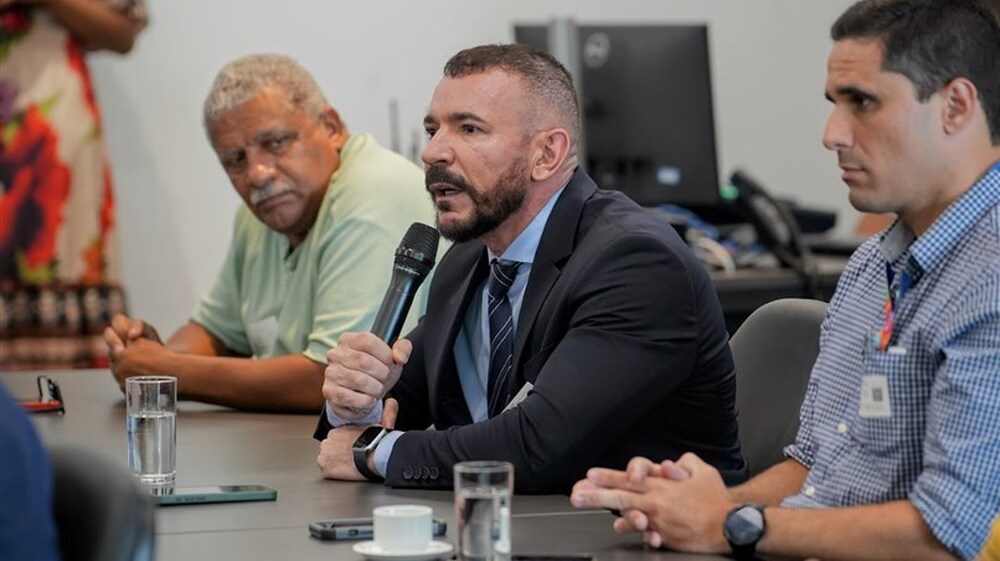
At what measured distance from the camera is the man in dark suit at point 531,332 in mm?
2307

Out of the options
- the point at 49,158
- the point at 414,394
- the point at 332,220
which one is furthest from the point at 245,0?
the point at 414,394

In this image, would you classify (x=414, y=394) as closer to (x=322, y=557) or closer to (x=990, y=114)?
(x=322, y=557)

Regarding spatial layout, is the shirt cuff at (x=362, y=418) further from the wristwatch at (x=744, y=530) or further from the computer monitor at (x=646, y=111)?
the computer monitor at (x=646, y=111)

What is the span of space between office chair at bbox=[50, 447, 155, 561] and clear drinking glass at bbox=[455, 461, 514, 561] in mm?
357

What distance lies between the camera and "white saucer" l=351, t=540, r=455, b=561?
171 cm

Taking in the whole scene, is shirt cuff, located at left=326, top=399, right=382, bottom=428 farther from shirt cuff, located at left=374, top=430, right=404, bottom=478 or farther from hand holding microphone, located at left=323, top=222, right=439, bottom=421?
shirt cuff, located at left=374, top=430, right=404, bottom=478

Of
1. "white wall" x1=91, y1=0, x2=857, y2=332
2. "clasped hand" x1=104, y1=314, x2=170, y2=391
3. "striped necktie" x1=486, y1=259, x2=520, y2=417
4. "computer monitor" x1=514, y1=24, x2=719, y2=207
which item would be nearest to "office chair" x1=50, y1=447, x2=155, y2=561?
"striped necktie" x1=486, y1=259, x2=520, y2=417

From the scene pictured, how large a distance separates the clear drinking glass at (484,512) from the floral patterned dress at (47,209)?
321 cm

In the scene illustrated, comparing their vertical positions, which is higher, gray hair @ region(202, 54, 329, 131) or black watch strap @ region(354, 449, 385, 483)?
gray hair @ region(202, 54, 329, 131)

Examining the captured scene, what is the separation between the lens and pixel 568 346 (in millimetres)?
2338

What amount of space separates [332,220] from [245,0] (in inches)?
97.8

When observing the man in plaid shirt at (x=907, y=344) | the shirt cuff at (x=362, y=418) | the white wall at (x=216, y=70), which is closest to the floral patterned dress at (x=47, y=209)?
the white wall at (x=216, y=70)

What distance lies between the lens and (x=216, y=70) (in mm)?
5613

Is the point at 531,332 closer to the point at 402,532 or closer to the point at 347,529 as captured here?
the point at 347,529
